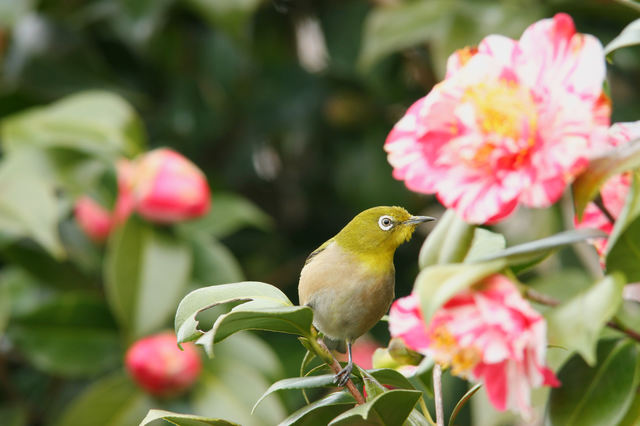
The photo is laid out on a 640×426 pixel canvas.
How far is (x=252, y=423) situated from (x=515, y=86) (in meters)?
0.90

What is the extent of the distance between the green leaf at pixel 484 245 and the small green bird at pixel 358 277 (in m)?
0.11

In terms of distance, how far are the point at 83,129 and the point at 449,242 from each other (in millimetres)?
1067

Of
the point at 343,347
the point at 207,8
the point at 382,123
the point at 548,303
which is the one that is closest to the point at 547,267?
the point at 382,123

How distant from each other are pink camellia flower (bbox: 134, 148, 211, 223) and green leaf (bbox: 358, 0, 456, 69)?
0.43 meters

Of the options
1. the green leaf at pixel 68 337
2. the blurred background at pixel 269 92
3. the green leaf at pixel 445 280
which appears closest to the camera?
the green leaf at pixel 445 280

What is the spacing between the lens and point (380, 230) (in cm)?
70

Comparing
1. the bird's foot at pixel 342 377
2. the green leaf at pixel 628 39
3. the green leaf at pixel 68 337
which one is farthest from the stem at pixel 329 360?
the green leaf at pixel 68 337

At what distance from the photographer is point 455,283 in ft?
1.38

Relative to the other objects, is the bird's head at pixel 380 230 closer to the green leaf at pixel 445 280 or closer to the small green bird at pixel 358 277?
the small green bird at pixel 358 277

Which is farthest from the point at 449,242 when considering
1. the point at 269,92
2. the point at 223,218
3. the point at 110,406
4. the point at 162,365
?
the point at 269,92

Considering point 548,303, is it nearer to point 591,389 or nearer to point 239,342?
point 591,389

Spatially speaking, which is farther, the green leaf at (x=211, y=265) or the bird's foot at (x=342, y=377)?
the green leaf at (x=211, y=265)

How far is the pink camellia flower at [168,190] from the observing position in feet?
4.43

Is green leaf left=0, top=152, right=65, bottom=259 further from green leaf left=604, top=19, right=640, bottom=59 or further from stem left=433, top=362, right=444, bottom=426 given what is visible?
green leaf left=604, top=19, right=640, bottom=59
